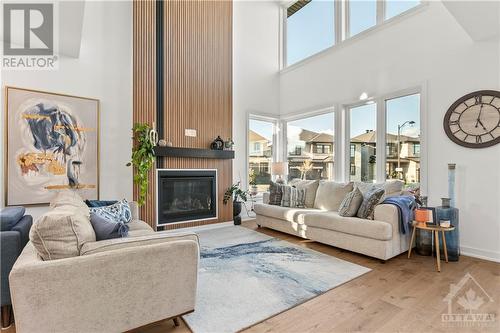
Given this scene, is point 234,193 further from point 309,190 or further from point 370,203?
point 370,203

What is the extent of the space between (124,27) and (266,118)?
3.24 m

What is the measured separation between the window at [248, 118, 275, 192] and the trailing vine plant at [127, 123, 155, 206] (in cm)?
229

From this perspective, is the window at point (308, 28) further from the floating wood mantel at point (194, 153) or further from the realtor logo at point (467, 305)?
the realtor logo at point (467, 305)

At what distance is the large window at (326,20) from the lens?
4299 millimetres

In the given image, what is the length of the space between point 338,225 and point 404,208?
0.81 m

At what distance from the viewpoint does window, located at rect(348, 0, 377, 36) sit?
446cm

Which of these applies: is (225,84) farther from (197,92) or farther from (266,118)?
(266,118)

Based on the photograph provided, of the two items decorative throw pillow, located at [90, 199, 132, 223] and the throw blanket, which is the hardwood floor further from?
decorative throw pillow, located at [90, 199, 132, 223]

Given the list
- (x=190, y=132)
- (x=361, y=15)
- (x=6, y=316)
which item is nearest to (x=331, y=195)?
(x=190, y=132)

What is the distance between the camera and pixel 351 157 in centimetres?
480

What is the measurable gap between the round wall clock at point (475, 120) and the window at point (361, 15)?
209cm

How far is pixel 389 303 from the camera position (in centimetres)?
211

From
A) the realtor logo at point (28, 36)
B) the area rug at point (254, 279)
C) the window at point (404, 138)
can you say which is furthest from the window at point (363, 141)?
the realtor logo at point (28, 36)

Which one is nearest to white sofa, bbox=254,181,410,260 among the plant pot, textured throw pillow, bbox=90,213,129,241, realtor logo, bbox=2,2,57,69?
the plant pot
